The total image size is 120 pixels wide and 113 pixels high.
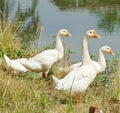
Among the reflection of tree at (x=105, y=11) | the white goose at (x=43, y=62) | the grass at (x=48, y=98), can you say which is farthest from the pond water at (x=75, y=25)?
the grass at (x=48, y=98)

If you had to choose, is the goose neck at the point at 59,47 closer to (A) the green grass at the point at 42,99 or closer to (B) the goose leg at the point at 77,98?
(A) the green grass at the point at 42,99

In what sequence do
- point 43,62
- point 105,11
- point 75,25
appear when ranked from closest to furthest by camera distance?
point 43,62, point 75,25, point 105,11

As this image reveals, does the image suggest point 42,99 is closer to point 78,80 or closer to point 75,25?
point 78,80

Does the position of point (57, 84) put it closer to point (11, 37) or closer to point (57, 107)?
point (57, 107)

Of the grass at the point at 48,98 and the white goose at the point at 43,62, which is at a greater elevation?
the grass at the point at 48,98

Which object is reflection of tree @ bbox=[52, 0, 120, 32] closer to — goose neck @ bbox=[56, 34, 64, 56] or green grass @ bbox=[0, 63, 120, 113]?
goose neck @ bbox=[56, 34, 64, 56]

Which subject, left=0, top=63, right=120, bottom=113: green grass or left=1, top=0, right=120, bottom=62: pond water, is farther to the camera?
left=1, top=0, right=120, bottom=62: pond water

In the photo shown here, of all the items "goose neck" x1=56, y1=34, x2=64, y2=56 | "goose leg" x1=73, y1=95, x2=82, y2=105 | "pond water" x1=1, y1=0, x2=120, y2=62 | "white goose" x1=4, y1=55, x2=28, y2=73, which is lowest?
"pond water" x1=1, y1=0, x2=120, y2=62

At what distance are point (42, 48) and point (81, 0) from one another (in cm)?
2590

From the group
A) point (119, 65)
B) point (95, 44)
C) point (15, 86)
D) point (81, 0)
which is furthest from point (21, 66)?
point (81, 0)

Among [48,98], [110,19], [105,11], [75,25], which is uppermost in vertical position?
[48,98]

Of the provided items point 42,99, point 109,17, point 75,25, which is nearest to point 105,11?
point 109,17

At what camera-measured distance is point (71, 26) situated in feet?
64.5

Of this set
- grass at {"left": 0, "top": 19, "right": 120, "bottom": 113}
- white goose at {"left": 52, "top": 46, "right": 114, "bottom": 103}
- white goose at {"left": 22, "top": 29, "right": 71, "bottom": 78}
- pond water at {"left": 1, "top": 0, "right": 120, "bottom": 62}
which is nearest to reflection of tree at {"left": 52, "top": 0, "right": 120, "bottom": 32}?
pond water at {"left": 1, "top": 0, "right": 120, "bottom": 62}
